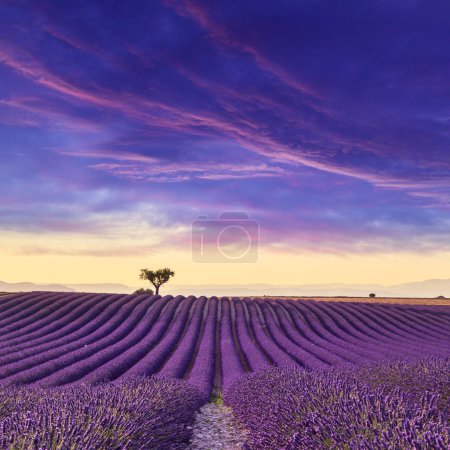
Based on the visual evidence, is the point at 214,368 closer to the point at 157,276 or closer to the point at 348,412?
the point at 348,412

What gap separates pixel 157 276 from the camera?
47.2m

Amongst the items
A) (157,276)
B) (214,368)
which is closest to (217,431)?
(214,368)

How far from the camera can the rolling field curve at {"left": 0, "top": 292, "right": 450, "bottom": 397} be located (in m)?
15.1

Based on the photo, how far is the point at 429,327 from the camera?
26250 mm

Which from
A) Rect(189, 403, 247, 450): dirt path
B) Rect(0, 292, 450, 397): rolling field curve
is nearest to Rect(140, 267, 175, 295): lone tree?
Rect(0, 292, 450, 397): rolling field curve

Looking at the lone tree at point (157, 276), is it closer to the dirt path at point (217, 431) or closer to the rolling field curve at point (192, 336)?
the rolling field curve at point (192, 336)

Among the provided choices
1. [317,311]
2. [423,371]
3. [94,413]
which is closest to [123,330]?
[317,311]

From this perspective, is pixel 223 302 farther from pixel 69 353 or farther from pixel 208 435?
pixel 208 435

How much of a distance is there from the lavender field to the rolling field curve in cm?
8

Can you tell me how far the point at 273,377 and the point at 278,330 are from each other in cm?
1459

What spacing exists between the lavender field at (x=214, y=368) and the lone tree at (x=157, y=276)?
14.1m

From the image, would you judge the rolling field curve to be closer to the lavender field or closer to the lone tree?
the lavender field

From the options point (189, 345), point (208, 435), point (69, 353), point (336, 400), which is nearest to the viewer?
point (336, 400)

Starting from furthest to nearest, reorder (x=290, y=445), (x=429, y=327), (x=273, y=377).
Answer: (x=429, y=327)
(x=273, y=377)
(x=290, y=445)
